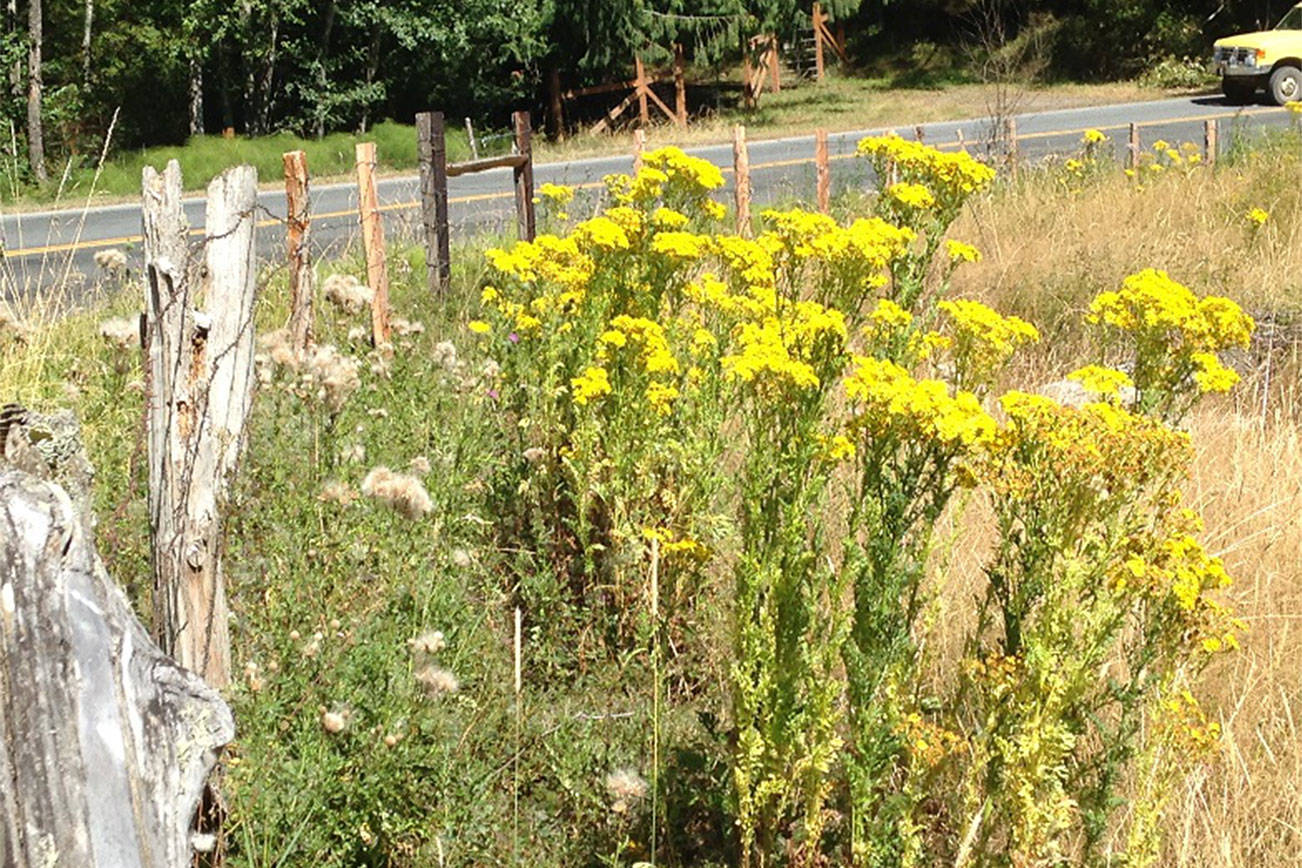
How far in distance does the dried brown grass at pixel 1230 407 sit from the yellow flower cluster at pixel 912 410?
2.55 ft

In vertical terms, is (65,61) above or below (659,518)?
above

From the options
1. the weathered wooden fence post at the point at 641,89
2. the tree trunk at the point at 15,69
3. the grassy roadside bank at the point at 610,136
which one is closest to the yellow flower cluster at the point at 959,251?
the grassy roadside bank at the point at 610,136

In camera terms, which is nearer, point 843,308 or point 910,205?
point 843,308

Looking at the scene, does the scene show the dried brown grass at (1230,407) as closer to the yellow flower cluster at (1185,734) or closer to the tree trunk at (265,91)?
the yellow flower cluster at (1185,734)

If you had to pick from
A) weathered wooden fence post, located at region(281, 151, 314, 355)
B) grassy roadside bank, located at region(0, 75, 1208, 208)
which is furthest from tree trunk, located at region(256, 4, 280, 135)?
weathered wooden fence post, located at region(281, 151, 314, 355)

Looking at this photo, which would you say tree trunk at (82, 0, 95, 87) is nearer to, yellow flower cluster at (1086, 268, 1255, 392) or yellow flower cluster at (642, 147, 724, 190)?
yellow flower cluster at (642, 147, 724, 190)

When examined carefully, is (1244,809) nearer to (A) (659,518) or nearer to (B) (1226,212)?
(A) (659,518)

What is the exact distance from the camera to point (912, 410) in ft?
9.74

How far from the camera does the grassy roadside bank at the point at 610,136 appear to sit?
22844 mm

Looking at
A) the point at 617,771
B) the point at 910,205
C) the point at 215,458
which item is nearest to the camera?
the point at 215,458

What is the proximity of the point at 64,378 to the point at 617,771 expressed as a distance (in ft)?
12.6

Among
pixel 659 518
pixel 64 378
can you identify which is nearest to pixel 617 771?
pixel 659 518

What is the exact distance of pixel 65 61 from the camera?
95.0 feet

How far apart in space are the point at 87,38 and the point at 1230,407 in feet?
83.7
